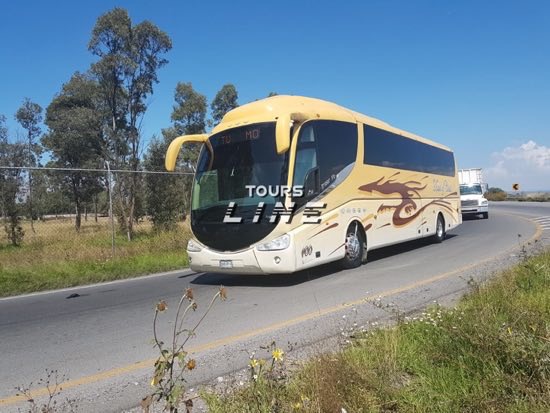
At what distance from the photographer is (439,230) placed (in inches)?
638

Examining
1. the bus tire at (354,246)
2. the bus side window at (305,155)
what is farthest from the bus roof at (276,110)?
the bus tire at (354,246)

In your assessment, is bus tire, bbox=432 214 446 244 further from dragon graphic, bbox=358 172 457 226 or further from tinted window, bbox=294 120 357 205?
tinted window, bbox=294 120 357 205

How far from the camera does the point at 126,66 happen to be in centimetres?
2738

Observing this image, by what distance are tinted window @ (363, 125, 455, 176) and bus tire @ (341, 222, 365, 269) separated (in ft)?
5.77

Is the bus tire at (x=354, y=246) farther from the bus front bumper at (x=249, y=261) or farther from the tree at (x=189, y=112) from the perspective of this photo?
the tree at (x=189, y=112)

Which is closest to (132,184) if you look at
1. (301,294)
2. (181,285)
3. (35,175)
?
(35,175)

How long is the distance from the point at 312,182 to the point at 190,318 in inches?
148

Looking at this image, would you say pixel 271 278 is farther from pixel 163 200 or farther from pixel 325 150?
pixel 163 200

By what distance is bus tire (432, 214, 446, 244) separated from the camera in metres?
16.0

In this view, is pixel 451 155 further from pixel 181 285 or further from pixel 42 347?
pixel 42 347

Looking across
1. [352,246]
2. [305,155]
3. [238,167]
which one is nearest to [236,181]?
[238,167]

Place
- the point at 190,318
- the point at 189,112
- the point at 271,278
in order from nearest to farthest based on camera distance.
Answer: the point at 190,318
the point at 271,278
the point at 189,112

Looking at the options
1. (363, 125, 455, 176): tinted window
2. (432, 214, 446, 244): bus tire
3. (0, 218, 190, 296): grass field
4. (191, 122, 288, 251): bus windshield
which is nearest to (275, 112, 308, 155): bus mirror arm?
(191, 122, 288, 251): bus windshield

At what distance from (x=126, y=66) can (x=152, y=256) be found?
18.0m
